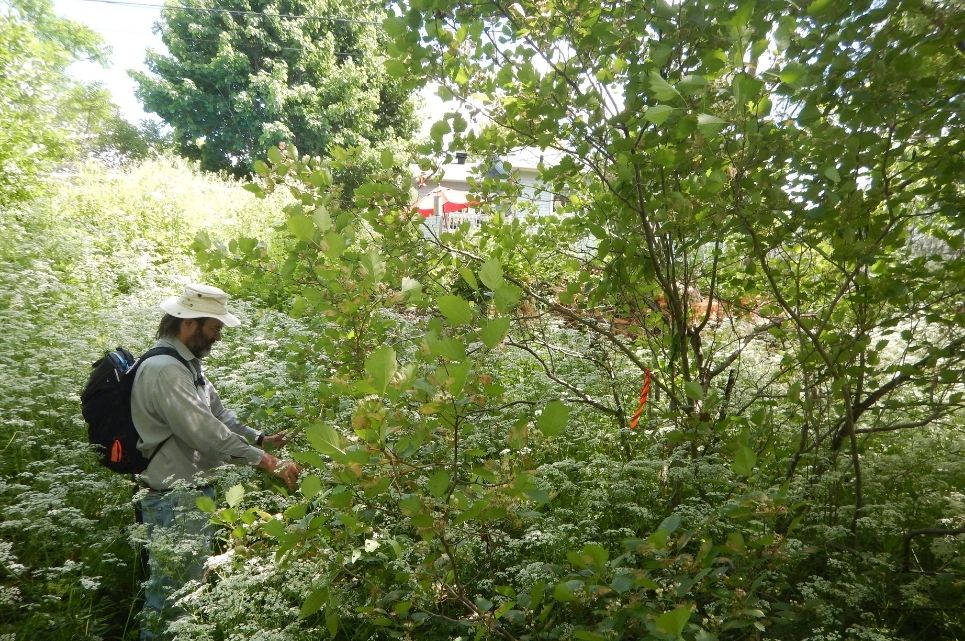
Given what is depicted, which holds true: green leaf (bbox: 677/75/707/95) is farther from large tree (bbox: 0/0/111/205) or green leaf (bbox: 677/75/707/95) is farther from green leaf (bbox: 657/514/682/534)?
large tree (bbox: 0/0/111/205)

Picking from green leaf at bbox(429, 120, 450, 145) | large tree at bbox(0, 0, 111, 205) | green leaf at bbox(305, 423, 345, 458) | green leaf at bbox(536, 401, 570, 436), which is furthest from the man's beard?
large tree at bbox(0, 0, 111, 205)

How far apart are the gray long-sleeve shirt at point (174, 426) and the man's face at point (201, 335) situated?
0.08m

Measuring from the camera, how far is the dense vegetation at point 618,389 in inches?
63.3

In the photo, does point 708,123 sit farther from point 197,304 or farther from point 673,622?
point 197,304

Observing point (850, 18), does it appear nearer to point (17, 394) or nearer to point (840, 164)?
point (840, 164)

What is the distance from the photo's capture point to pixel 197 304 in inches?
122

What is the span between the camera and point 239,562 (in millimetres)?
2383

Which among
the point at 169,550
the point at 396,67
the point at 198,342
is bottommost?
the point at 169,550

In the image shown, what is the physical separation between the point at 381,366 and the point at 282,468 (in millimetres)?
2009

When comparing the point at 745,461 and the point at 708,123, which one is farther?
the point at 745,461

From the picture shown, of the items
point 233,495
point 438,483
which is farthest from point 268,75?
point 438,483

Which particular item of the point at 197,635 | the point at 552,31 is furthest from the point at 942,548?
the point at 197,635

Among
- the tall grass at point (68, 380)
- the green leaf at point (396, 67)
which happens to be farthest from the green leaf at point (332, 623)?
the green leaf at point (396, 67)

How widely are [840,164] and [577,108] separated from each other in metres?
1.08
